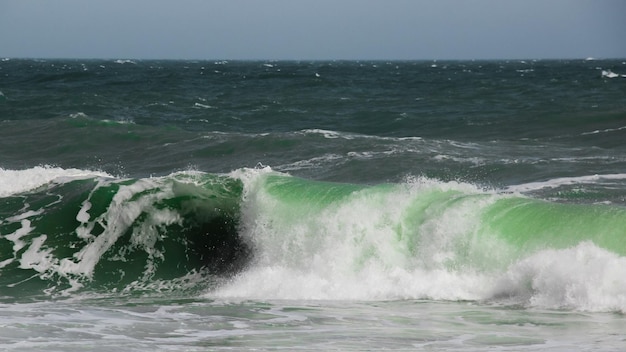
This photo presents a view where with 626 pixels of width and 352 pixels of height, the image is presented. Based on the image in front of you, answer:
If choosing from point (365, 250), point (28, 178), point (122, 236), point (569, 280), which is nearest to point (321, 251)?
point (365, 250)

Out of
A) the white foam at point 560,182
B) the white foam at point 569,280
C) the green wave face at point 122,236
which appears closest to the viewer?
the white foam at point 569,280

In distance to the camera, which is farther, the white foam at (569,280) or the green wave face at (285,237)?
the green wave face at (285,237)

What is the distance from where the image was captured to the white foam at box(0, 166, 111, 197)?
14.8 m

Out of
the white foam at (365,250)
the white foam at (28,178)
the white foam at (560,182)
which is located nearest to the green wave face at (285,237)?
the white foam at (365,250)

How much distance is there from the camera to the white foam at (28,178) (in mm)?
14766

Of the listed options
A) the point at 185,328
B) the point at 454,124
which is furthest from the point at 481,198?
the point at 454,124

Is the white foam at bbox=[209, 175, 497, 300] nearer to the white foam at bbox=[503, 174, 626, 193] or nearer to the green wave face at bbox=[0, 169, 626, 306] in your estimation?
the green wave face at bbox=[0, 169, 626, 306]

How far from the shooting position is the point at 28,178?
15.2m

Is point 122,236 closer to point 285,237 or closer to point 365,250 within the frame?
point 285,237

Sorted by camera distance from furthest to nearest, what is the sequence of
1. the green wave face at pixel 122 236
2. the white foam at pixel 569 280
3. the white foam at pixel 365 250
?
1. the green wave face at pixel 122 236
2. the white foam at pixel 365 250
3. the white foam at pixel 569 280

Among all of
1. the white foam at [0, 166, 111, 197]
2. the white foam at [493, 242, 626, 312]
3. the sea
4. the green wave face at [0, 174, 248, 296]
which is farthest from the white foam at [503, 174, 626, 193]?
the white foam at [0, 166, 111, 197]

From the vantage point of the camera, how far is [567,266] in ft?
31.0

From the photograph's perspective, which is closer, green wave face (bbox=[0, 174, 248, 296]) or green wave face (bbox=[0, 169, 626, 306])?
green wave face (bbox=[0, 169, 626, 306])

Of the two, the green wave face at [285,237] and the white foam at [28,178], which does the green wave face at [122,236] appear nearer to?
the green wave face at [285,237]
